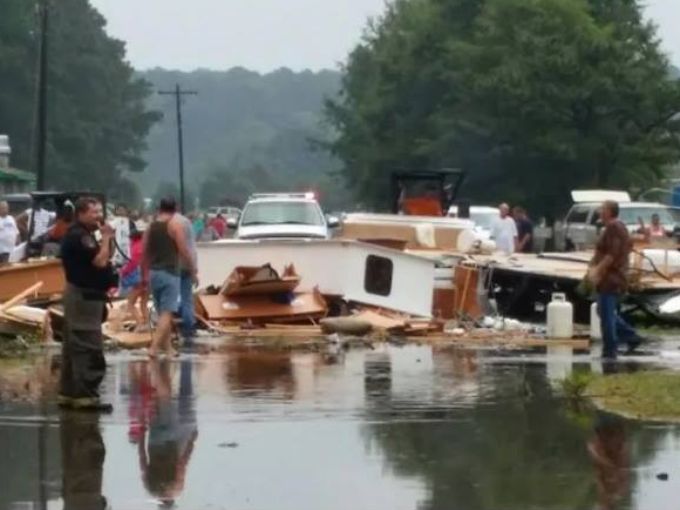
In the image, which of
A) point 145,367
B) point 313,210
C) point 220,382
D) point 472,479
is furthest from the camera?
point 313,210

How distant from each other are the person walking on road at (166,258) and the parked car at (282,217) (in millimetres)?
13204

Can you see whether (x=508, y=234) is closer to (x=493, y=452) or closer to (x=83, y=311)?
(x=83, y=311)

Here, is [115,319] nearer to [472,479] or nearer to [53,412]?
[53,412]

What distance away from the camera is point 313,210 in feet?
121

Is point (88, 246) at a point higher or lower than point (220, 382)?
higher

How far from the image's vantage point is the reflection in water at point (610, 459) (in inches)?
456

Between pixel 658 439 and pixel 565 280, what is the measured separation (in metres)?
14.1

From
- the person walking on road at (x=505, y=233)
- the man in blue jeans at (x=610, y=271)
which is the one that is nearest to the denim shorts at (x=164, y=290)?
the man in blue jeans at (x=610, y=271)

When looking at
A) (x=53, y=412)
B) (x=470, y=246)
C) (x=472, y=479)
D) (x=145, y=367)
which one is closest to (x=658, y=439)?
(x=472, y=479)

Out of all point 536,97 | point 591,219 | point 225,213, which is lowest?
point 225,213

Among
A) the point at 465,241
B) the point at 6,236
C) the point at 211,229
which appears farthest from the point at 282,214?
the point at 211,229

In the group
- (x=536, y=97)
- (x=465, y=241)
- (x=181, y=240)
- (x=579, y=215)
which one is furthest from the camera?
(x=536, y=97)

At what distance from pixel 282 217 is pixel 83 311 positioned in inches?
816

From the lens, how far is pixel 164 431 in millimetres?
14375
